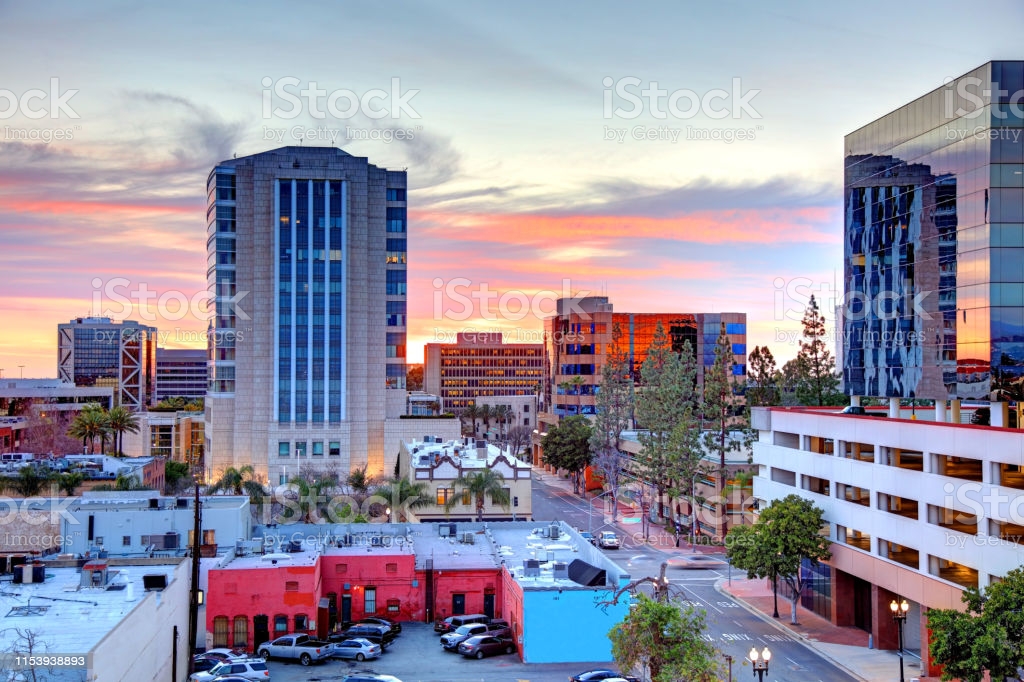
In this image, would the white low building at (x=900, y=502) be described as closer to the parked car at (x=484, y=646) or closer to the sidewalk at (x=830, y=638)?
the sidewalk at (x=830, y=638)

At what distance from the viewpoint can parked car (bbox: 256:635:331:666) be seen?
129 feet

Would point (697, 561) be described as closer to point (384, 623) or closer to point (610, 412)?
point (384, 623)

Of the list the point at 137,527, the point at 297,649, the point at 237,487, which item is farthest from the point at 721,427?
the point at 137,527

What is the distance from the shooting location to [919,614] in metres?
41.4

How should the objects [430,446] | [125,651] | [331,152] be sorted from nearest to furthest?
[125,651], [430,446], [331,152]

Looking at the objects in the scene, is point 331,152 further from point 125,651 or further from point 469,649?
point 125,651

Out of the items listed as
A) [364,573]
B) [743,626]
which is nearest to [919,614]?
[743,626]

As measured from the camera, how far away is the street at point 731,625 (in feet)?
128

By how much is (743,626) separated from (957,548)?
13256 mm

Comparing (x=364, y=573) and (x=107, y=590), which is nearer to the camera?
(x=107, y=590)

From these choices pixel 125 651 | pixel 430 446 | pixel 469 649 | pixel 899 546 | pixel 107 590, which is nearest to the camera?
pixel 125 651

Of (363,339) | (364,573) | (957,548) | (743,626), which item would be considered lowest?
(743,626)

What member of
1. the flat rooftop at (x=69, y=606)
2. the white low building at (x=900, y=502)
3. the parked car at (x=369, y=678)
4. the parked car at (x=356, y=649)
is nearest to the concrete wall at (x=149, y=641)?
the flat rooftop at (x=69, y=606)

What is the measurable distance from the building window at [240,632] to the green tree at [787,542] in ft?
83.5
